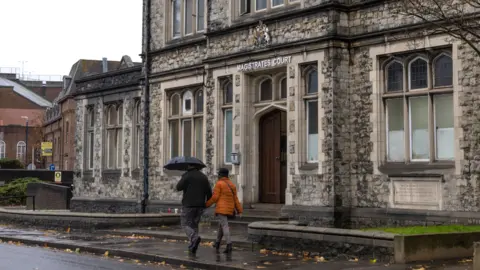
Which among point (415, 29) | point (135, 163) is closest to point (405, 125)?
point (415, 29)

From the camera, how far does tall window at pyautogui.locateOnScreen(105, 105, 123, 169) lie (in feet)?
97.3

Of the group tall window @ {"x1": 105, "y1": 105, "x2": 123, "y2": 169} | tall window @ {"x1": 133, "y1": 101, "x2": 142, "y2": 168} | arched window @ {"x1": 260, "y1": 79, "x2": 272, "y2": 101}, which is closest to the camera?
arched window @ {"x1": 260, "y1": 79, "x2": 272, "y2": 101}

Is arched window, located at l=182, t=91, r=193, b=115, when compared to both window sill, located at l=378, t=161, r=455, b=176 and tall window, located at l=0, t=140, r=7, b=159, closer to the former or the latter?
window sill, located at l=378, t=161, r=455, b=176

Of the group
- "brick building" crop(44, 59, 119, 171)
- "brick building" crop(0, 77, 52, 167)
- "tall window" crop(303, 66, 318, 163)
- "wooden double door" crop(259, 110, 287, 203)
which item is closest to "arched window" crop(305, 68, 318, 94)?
"tall window" crop(303, 66, 318, 163)

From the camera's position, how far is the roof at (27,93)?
367 ft

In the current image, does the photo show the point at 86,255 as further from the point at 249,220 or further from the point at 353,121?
the point at 353,121

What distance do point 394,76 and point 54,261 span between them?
30.5ft

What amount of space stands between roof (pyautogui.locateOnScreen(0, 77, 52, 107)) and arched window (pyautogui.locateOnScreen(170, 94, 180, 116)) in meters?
88.4

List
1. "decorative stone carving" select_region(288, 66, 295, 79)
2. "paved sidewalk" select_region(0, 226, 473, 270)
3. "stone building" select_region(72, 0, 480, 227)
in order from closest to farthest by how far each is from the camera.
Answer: "paved sidewalk" select_region(0, 226, 473, 270) → "stone building" select_region(72, 0, 480, 227) → "decorative stone carving" select_region(288, 66, 295, 79)

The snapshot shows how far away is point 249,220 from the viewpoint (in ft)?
68.3

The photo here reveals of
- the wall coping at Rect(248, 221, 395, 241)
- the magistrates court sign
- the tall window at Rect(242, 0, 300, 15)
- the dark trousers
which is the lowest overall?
the wall coping at Rect(248, 221, 395, 241)

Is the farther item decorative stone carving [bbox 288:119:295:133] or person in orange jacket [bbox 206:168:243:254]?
decorative stone carving [bbox 288:119:295:133]

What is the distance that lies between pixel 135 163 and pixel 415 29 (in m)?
13.8

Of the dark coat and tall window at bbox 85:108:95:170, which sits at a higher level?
tall window at bbox 85:108:95:170
